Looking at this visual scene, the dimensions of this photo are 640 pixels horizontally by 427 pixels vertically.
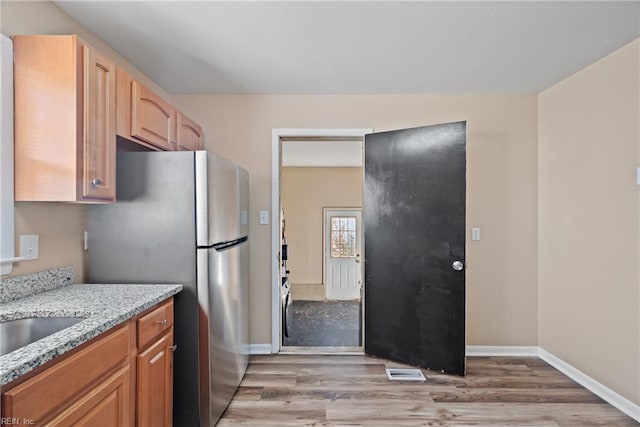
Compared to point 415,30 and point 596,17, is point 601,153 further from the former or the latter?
point 415,30

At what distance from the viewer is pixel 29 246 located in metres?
1.55

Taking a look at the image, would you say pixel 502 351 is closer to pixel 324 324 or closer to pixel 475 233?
pixel 475 233

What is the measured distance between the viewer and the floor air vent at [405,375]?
2504 millimetres

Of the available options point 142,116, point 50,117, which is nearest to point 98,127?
point 50,117

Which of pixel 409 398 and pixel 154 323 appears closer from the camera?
pixel 154 323

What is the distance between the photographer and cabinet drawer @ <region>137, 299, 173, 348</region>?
1.45 meters

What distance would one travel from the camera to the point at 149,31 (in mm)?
1943

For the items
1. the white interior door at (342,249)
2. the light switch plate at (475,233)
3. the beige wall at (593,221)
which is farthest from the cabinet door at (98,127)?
the white interior door at (342,249)

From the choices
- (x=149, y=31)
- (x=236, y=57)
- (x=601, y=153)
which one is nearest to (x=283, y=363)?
(x=236, y=57)

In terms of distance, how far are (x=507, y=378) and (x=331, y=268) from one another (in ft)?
12.1

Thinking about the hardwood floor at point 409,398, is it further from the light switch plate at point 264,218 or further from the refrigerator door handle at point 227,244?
the light switch plate at point 264,218

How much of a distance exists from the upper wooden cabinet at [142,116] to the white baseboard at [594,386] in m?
3.42

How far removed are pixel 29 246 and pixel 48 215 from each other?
A: 183 mm

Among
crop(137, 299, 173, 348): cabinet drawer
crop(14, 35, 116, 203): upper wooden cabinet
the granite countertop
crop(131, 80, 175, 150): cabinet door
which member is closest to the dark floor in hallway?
crop(137, 299, 173, 348): cabinet drawer
